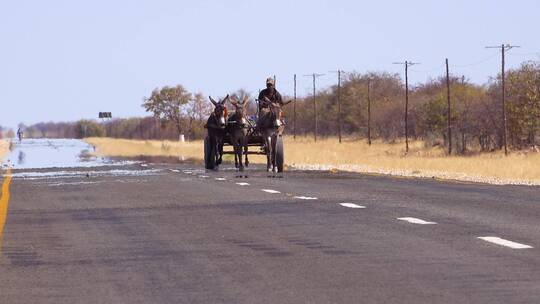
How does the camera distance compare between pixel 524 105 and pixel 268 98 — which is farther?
pixel 524 105

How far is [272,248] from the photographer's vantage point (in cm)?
1280

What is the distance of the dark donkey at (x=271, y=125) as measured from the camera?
109ft

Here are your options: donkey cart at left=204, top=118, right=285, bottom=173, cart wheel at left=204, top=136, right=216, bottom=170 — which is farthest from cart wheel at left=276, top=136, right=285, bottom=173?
cart wheel at left=204, top=136, right=216, bottom=170

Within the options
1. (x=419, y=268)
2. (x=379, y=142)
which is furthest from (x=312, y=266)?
(x=379, y=142)

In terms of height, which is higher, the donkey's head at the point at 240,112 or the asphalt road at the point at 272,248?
the donkey's head at the point at 240,112

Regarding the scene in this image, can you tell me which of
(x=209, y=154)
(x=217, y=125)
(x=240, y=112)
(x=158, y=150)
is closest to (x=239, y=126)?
(x=240, y=112)

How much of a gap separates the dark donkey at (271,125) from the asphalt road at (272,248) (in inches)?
414

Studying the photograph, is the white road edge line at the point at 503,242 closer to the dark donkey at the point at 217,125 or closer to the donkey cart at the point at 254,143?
the donkey cart at the point at 254,143

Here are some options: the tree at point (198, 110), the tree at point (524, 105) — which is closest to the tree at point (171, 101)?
the tree at point (198, 110)

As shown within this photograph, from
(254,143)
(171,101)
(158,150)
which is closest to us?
(254,143)

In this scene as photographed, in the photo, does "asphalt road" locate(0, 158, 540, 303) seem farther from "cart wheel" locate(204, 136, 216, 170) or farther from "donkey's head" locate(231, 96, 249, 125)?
"cart wheel" locate(204, 136, 216, 170)

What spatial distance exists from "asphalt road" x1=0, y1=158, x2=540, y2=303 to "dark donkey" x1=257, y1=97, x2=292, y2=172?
1052 centimetres

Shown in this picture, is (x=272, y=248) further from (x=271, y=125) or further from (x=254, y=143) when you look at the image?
(x=254, y=143)

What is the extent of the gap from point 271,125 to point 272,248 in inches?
832
